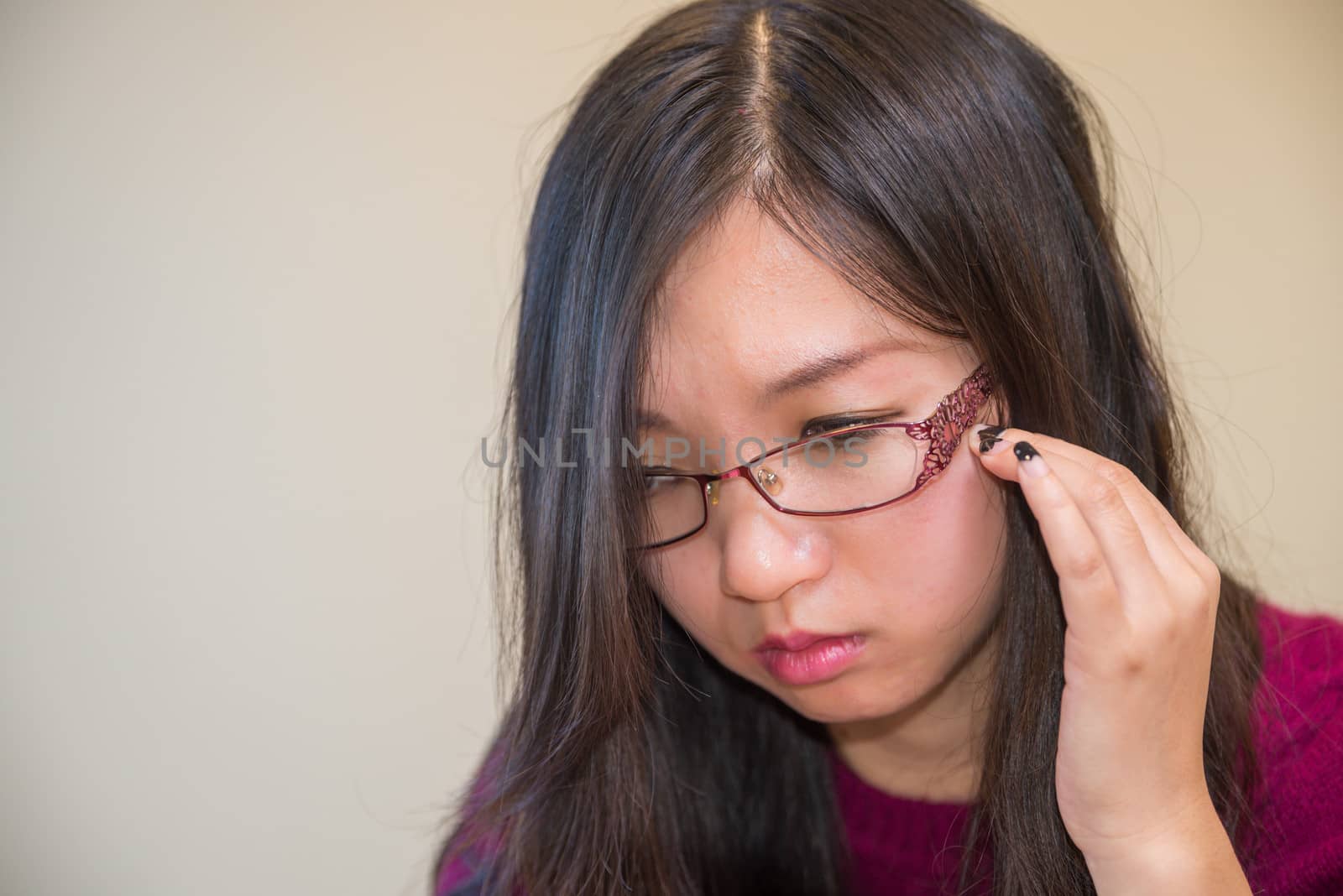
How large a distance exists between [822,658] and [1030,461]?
29 centimetres

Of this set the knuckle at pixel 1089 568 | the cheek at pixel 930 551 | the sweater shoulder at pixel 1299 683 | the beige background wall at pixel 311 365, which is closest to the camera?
the knuckle at pixel 1089 568

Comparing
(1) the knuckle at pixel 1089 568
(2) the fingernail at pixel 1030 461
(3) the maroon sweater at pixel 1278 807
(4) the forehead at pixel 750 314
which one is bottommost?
(3) the maroon sweater at pixel 1278 807

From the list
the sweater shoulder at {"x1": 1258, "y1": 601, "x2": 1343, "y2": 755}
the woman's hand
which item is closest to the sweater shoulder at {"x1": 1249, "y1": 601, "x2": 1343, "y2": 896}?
the sweater shoulder at {"x1": 1258, "y1": 601, "x2": 1343, "y2": 755}

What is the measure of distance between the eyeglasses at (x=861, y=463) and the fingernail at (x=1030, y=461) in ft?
0.25

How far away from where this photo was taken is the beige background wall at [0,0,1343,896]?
1.73 meters

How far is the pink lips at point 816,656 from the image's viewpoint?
103 centimetres

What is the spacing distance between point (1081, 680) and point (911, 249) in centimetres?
40

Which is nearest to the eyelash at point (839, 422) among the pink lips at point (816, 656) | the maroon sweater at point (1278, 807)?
the pink lips at point (816, 656)

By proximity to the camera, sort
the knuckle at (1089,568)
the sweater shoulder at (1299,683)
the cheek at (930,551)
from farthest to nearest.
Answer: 1. the sweater shoulder at (1299,683)
2. the cheek at (930,551)
3. the knuckle at (1089,568)

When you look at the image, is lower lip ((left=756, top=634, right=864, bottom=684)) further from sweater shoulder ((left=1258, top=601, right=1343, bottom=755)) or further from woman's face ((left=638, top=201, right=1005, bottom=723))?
sweater shoulder ((left=1258, top=601, right=1343, bottom=755))

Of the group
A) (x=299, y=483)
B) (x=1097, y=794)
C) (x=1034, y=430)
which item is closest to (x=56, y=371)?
(x=299, y=483)

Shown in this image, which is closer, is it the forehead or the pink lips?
the forehead

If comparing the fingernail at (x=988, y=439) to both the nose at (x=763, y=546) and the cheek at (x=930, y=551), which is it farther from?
the nose at (x=763, y=546)

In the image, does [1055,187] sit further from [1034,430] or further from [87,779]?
[87,779]
